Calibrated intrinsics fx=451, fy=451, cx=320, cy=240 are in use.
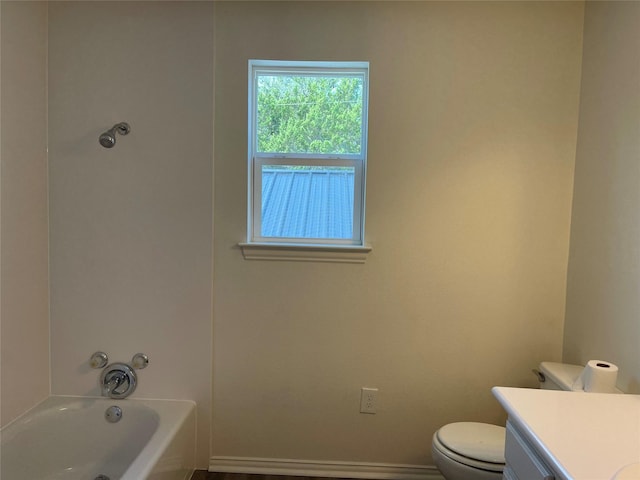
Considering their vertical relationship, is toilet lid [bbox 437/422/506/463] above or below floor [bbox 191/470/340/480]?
above

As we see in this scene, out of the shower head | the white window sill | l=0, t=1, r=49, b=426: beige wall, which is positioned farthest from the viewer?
the white window sill

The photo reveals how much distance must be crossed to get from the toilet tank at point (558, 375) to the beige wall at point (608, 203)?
0.29 ft

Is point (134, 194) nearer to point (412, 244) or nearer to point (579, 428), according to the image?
point (412, 244)

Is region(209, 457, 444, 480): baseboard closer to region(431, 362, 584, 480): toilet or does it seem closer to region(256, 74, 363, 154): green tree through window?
region(431, 362, 584, 480): toilet

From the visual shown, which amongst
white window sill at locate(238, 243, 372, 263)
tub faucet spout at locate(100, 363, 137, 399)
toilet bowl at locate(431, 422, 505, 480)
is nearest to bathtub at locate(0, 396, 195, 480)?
tub faucet spout at locate(100, 363, 137, 399)

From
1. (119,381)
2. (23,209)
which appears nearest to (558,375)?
(119,381)

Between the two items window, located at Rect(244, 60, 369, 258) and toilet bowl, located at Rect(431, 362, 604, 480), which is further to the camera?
window, located at Rect(244, 60, 369, 258)

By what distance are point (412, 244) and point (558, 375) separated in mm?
801

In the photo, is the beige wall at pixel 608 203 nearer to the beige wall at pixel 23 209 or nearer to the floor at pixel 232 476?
the floor at pixel 232 476

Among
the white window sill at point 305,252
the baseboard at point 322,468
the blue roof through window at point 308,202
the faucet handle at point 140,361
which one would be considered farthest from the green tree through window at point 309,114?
the baseboard at point 322,468

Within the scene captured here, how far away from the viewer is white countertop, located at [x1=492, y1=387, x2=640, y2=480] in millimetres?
1020

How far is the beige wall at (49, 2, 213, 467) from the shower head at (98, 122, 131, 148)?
5 centimetres

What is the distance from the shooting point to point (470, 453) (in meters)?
1.70

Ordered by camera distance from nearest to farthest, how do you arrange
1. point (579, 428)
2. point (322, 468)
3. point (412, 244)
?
1. point (579, 428)
2. point (412, 244)
3. point (322, 468)
